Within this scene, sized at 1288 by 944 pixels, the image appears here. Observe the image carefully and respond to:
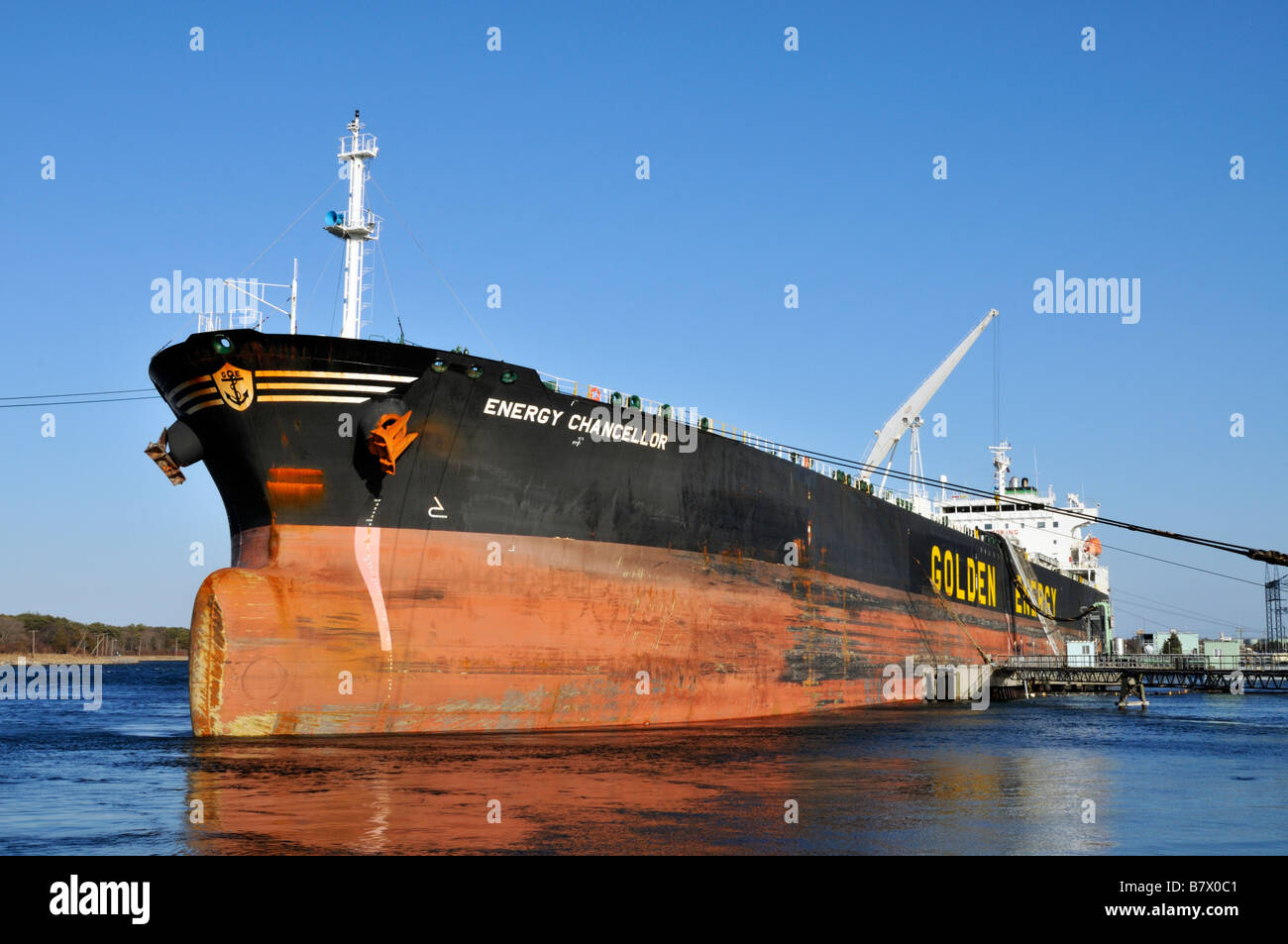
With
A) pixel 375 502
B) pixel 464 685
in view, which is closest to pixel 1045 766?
pixel 464 685

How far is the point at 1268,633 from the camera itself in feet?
339

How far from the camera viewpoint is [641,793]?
13.7m

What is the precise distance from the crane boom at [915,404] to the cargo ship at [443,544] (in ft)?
81.8

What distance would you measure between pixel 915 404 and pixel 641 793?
38956 millimetres

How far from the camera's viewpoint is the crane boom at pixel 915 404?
163 ft

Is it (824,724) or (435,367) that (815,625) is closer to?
(824,724)

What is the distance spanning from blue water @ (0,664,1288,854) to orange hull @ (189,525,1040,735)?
792 mm

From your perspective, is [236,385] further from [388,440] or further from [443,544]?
[443,544]
